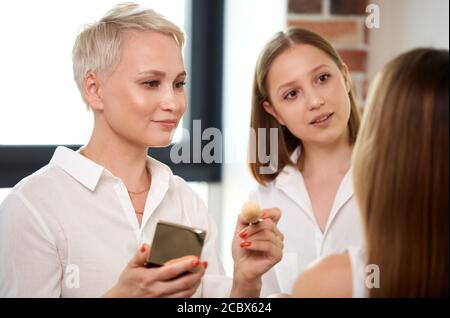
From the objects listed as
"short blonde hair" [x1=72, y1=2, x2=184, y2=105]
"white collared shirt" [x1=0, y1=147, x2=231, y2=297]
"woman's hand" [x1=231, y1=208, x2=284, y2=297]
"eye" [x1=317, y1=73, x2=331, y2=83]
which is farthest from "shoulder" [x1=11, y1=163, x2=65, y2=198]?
"eye" [x1=317, y1=73, x2=331, y2=83]

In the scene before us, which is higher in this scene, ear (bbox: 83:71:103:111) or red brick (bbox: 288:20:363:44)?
red brick (bbox: 288:20:363:44)

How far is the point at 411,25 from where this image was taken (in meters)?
0.92

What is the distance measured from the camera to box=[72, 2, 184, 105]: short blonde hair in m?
0.75

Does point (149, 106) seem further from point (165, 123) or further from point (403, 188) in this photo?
point (403, 188)

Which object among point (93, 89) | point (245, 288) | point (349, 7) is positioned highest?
point (349, 7)

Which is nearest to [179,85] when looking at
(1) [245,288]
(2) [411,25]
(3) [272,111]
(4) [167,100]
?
(4) [167,100]

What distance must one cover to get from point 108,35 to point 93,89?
0.06 meters

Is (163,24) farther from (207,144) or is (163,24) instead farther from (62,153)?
(207,144)

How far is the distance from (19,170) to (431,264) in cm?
48

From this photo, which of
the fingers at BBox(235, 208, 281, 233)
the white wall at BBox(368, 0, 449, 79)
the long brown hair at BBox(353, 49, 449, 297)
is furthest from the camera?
the white wall at BBox(368, 0, 449, 79)

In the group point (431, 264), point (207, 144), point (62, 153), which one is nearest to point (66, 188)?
point (62, 153)

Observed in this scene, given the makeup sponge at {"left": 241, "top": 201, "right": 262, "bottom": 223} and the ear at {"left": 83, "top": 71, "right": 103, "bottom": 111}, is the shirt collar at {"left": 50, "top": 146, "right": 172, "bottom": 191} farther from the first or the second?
the makeup sponge at {"left": 241, "top": 201, "right": 262, "bottom": 223}

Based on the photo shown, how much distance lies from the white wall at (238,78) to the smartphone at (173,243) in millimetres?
250

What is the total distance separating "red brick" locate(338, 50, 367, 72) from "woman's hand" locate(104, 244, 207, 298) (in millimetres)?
391
